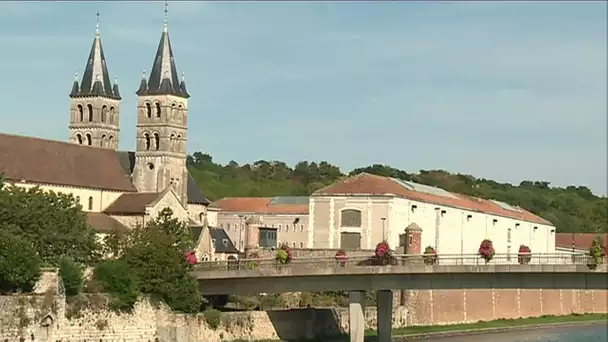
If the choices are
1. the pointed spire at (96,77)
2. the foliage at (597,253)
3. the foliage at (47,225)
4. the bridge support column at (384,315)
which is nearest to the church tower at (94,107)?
the pointed spire at (96,77)

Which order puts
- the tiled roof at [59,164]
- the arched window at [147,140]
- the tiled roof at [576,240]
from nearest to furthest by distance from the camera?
the tiled roof at [59,164]
the arched window at [147,140]
the tiled roof at [576,240]

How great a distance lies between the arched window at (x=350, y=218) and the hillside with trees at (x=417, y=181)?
55.5m

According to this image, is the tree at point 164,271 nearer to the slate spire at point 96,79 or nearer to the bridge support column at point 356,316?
the bridge support column at point 356,316

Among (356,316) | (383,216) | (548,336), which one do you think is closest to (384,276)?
(356,316)

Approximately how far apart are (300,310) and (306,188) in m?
87.7

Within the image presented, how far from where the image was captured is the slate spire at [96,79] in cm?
9131

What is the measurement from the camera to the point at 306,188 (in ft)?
495

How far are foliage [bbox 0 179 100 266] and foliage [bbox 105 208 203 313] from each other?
9.00 ft

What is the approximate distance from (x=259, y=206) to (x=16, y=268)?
63.8 metres

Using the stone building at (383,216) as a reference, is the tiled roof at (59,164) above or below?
above

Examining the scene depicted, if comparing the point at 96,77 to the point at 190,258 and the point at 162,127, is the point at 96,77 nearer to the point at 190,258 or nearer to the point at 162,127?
the point at 162,127

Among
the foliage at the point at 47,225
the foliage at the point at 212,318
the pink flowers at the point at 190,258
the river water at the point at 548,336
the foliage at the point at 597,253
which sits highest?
the foliage at the point at 47,225

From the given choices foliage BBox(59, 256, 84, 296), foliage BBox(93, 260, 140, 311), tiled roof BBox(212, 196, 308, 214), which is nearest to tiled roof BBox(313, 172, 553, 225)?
tiled roof BBox(212, 196, 308, 214)

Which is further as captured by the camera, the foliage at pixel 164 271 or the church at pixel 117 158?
the church at pixel 117 158
